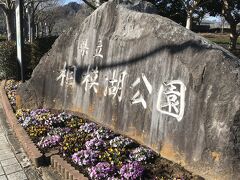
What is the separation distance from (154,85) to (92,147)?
1.35 meters

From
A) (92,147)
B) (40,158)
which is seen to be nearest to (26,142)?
(40,158)

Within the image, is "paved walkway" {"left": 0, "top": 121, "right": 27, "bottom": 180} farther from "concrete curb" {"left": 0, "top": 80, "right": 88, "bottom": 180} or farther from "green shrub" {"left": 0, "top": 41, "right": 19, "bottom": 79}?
"green shrub" {"left": 0, "top": 41, "right": 19, "bottom": 79}

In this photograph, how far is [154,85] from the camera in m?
5.24

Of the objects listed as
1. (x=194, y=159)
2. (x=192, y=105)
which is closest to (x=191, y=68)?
(x=192, y=105)

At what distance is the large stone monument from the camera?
14.1ft

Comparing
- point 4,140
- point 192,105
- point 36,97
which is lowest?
point 4,140

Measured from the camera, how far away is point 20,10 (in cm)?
994

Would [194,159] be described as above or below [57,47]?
below

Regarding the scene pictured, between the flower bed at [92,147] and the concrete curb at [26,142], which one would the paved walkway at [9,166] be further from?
the flower bed at [92,147]

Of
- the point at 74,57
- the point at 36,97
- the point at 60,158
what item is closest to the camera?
the point at 60,158

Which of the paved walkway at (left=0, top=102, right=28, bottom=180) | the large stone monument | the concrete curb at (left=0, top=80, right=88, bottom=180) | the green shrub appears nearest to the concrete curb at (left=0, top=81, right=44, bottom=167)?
the concrete curb at (left=0, top=80, right=88, bottom=180)

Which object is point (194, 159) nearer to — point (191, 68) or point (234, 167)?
point (234, 167)

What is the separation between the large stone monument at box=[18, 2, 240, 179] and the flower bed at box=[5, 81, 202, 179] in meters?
0.21

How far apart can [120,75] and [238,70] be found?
86.1 inches
